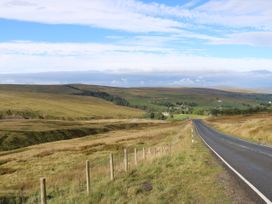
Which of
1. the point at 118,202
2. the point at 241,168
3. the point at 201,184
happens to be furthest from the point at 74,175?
the point at 118,202

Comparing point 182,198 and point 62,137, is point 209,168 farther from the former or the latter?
point 62,137

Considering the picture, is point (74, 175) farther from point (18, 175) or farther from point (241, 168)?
point (241, 168)

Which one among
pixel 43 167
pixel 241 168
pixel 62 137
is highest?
pixel 241 168

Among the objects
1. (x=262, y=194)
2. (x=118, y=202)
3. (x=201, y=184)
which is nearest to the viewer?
(x=118, y=202)

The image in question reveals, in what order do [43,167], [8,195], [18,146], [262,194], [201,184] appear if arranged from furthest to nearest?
[18,146], [43,167], [8,195], [201,184], [262,194]

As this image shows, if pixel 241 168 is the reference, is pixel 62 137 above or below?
below

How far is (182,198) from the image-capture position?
1291cm

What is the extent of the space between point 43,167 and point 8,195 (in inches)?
515

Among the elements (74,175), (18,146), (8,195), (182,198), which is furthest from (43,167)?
(18,146)

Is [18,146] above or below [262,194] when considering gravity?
below

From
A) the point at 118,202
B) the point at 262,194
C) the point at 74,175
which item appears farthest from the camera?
the point at 74,175

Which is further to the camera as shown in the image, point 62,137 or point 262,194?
point 62,137

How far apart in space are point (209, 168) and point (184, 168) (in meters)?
1.15

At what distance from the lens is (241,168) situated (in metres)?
21.2
